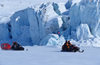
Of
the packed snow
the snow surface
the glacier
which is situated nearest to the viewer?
the snow surface

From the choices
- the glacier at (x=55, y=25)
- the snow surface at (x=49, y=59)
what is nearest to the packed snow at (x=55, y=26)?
the glacier at (x=55, y=25)

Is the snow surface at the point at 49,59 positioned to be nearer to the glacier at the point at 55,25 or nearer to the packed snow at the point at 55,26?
the packed snow at the point at 55,26

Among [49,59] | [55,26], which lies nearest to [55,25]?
[55,26]

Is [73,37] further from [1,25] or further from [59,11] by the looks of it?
[1,25]

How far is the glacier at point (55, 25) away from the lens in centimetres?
2038

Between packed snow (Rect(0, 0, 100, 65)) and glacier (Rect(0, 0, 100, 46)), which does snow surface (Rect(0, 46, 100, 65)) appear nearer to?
packed snow (Rect(0, 0, 100, 65))

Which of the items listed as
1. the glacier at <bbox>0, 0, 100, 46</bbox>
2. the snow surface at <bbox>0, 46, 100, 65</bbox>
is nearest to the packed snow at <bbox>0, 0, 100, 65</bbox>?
the glacier at <bbox>0, 0, 100, 46</bbox>

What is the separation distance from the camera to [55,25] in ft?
73.8

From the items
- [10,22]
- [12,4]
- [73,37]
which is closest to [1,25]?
[10,22]

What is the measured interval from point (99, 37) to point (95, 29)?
2.27 ft

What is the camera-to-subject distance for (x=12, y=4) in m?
40.5

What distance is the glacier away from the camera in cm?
2038

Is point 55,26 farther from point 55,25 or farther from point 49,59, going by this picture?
point 49,59

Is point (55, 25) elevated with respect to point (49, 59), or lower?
elevated
